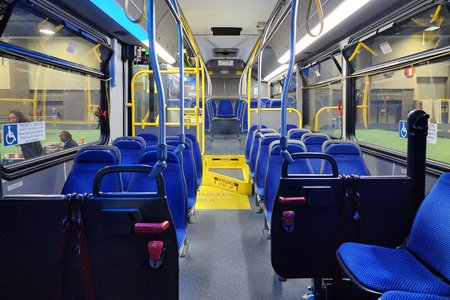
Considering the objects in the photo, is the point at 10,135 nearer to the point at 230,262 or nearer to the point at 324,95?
the point at 230,262

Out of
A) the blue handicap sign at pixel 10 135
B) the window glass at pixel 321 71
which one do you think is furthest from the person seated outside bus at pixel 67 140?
the window glass at pixel 321 71

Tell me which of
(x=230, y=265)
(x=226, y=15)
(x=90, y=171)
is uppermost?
(x=226, y=15)

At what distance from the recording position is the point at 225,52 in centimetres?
1057

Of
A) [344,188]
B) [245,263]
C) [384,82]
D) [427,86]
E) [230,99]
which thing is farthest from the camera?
[230,99]

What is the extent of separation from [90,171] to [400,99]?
14.8 ft

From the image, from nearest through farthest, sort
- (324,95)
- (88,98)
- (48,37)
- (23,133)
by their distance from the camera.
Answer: (23,133) < (48,37) < (88,98) < (324,95)

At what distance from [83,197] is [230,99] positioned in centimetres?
1174

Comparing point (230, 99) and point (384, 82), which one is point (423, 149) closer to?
point (384, 82)

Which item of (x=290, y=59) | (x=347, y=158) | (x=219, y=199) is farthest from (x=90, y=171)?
(x=219, y=199)

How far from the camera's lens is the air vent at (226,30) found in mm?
6885

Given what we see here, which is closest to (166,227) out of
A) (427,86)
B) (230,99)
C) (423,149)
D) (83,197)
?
(83,197)

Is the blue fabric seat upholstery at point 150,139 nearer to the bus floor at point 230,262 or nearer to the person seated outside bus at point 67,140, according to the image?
the person seated outside bus at point 67,140

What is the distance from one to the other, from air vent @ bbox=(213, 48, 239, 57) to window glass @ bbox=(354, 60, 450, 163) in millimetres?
5504

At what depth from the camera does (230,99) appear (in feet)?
43.0
